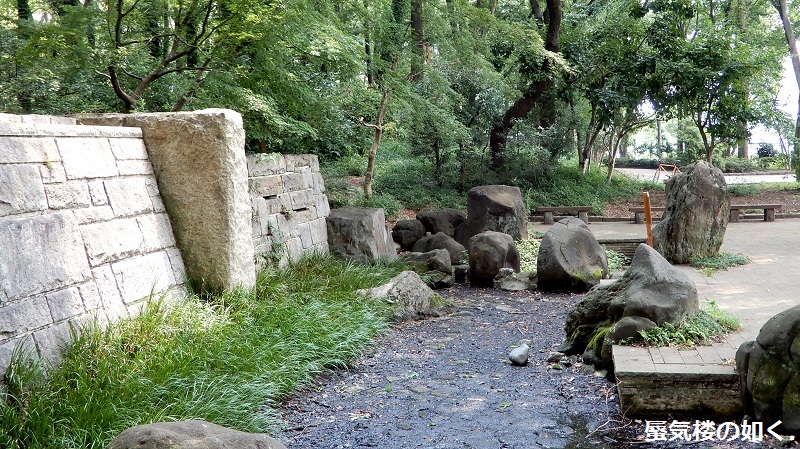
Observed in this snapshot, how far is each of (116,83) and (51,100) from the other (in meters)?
1.70

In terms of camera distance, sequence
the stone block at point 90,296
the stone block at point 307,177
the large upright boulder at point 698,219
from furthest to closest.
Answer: the stone block at point 307,177 → the large upright boulder at point 698,219 → the stone block at point 90,296

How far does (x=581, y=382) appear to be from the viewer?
17.8 ft

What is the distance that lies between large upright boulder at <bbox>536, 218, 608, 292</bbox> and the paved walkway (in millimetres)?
1192

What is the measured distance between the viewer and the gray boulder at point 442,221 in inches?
514

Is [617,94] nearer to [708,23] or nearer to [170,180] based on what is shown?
[708,23]

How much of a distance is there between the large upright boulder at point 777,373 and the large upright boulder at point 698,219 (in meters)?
5.07

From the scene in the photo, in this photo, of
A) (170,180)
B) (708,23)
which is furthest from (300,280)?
(708,23)

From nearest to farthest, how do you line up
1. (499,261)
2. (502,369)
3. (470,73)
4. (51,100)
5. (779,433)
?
1. (779,433)
2. (502,369)
3. (51,100)
4. (499,261)
5. (470,73)

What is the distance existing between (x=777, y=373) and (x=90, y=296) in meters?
4.57

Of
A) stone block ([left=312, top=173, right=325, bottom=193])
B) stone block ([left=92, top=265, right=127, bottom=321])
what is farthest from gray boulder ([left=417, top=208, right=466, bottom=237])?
stone block ([left=92, top=265, right=127, bottom=321])

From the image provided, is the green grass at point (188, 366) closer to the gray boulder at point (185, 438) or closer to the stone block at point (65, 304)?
the stone block at point (65, 304)

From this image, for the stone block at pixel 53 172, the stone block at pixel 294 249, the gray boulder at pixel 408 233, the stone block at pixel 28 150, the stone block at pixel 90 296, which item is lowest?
the gray boulder at pixel 408 233

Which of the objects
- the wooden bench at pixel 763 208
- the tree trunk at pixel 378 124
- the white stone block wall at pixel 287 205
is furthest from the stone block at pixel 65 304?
the wooden bench at pixel 763 208

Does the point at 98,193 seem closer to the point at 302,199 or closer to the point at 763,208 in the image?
the point at 302,199
